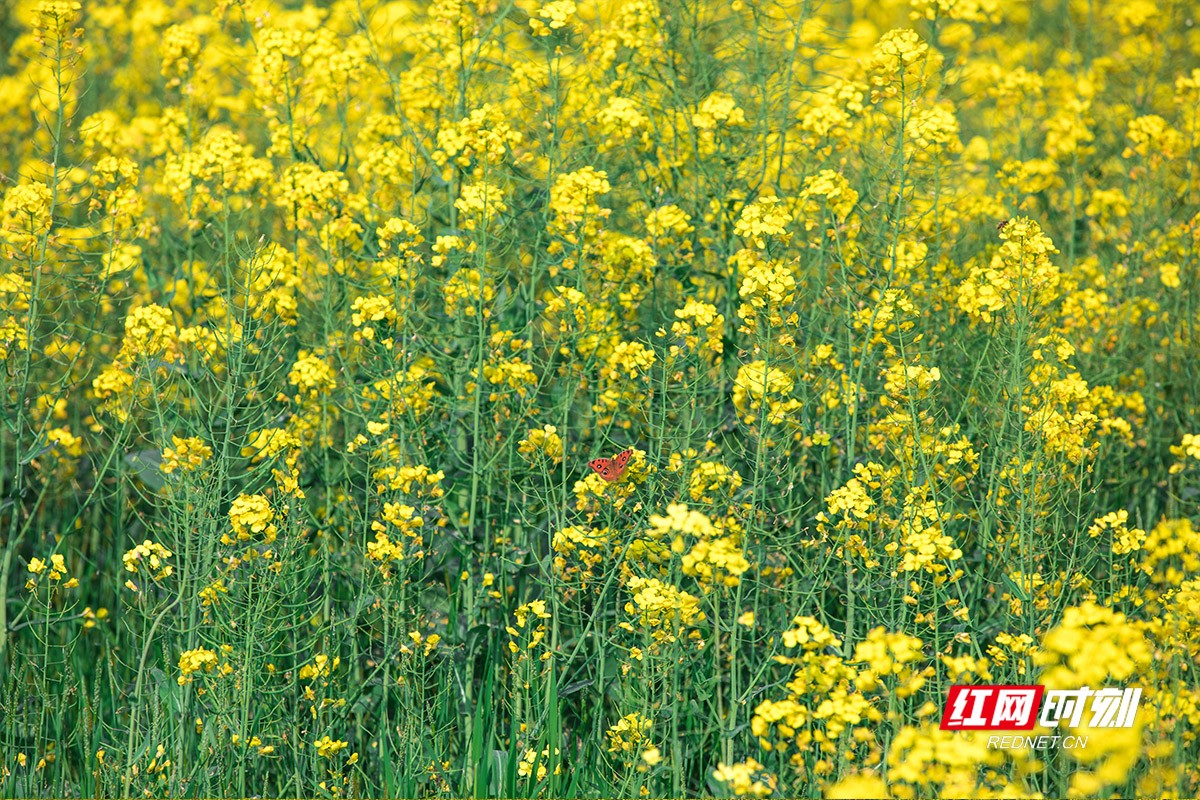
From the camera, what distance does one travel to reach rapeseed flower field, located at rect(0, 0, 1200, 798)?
412 centimetres

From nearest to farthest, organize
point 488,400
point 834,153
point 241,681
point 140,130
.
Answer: point 241,681, point 488,400, point 834,153, point 140,130

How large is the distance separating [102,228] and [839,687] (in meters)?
4.62

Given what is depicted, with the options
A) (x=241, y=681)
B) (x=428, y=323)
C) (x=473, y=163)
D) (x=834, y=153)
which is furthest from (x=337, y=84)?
(x=241, y=681)

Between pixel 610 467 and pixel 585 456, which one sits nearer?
pixel 610 467

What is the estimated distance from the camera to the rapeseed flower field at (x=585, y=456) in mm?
4121

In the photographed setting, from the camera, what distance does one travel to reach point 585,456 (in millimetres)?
4910

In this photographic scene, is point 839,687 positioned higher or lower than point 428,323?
lower

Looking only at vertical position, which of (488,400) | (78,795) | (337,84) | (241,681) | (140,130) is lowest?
(78,795)

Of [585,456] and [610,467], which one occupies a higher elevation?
[610,467]

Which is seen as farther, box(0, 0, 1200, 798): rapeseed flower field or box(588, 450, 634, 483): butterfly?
box(0, 0, 1200, 798): rapeseed flower field

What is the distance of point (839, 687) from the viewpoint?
3.78 m

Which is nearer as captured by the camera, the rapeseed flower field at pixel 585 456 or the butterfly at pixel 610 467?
the butterfly at pixel 610 467

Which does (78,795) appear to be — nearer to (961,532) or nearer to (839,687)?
(839,687)

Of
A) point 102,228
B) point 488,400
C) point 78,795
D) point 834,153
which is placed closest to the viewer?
point 78,795
